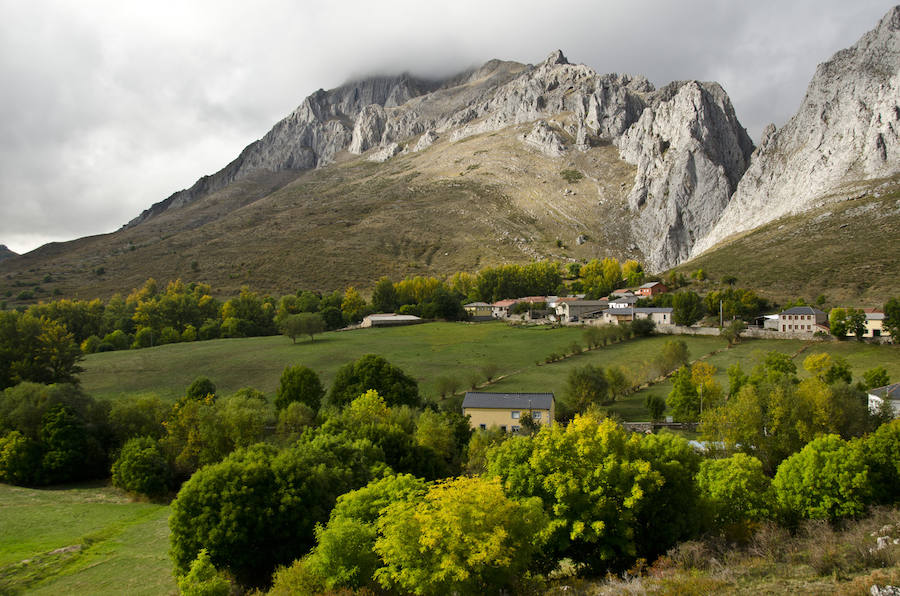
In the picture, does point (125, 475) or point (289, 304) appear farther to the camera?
point (289, 304)

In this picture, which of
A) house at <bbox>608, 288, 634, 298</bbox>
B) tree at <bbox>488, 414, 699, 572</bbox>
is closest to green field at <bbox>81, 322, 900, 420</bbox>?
tree at <bbox>488, 414, 699, 572</bbox>

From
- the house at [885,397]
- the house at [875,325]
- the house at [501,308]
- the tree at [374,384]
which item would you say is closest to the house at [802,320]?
the house at [875,325]

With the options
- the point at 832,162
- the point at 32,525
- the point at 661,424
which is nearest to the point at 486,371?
the point at 661,424

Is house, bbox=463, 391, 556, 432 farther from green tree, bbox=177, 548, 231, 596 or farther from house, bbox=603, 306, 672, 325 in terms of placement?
house, bbox=603, 306, 672, 325

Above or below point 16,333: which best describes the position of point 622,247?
above

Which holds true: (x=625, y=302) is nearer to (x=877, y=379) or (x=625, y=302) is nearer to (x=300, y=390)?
(x=877, y=379)

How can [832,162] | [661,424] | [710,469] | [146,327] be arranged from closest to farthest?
1. [710,469]
2. [661,424]
3. [146,327]
4. [832,162]

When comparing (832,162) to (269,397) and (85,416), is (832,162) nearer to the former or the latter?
(269,397)
